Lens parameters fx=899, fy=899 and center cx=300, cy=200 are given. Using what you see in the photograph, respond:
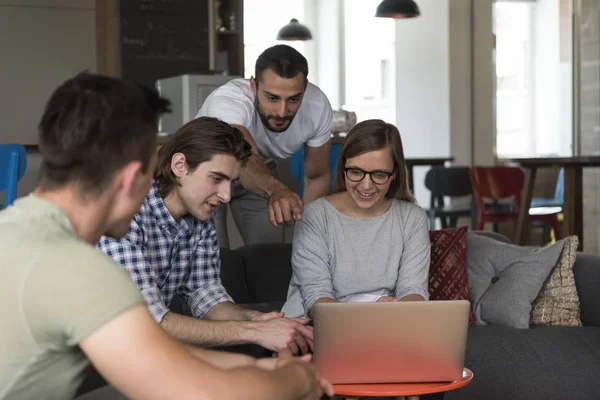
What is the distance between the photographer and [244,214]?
4.03m

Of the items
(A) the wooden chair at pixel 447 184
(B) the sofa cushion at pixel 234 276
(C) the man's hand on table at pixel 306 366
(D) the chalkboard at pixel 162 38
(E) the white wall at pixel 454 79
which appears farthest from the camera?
(E) the white wall at pixel 454 79

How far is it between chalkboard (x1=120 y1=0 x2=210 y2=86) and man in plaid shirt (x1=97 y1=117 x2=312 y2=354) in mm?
4912

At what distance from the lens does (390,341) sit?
215cm

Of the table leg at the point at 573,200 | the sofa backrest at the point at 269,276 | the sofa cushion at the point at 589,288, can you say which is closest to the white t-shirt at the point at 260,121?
the sofa backrest at the point at 269,276

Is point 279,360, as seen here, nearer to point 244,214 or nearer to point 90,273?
point 90,273

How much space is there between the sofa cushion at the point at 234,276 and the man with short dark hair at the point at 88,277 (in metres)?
2.04

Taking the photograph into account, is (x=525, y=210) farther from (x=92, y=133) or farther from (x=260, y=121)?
(x=92, y=133)

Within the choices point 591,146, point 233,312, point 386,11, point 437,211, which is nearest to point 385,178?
point 233,312

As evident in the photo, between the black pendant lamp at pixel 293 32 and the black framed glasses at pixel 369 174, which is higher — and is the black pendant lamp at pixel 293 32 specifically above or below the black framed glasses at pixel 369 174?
above

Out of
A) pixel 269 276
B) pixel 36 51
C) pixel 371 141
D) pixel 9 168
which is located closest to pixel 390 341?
pixel 371 141

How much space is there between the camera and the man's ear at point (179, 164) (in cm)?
240

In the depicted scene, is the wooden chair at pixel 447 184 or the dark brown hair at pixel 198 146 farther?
the wooden chair at pixel 447 184

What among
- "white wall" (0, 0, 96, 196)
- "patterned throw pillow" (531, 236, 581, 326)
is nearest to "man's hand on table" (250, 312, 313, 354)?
"patterned throw pillow" (531, 236, 581, 326)

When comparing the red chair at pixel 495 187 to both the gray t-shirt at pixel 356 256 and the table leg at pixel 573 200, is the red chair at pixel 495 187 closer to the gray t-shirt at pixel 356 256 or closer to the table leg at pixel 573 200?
the table leg at pixel 573 200
